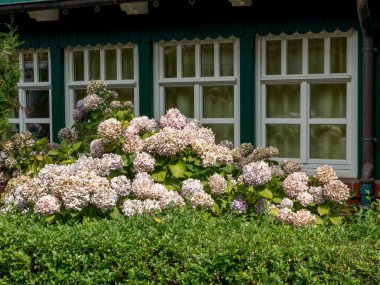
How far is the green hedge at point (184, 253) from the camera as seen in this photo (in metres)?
4.29

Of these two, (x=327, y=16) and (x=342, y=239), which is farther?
(x=327, y=16)

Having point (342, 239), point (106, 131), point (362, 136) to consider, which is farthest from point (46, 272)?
point (362, 136)

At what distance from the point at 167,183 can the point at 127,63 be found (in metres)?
3.14

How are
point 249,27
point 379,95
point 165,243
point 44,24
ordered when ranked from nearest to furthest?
point 165,243
point 379,95
point 249,27
point 44,24

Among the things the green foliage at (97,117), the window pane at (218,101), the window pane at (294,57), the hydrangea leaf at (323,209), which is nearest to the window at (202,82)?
the window pane at (218,101)

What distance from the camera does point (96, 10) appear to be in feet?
27.6

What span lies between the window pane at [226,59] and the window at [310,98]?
364mm

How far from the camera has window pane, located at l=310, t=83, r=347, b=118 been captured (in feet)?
25.3

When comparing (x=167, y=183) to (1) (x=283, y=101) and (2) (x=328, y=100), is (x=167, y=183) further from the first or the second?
(2) (x=328, y=100)

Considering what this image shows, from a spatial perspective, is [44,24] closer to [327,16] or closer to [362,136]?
[327,16]

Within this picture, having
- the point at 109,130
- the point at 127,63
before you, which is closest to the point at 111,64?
the point at 127,63

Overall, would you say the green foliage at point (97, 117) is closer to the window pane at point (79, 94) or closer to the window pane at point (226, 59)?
the window pane at point (226, 59)

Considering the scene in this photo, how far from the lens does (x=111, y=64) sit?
891cm

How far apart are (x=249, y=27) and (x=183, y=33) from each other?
0.85 meters
